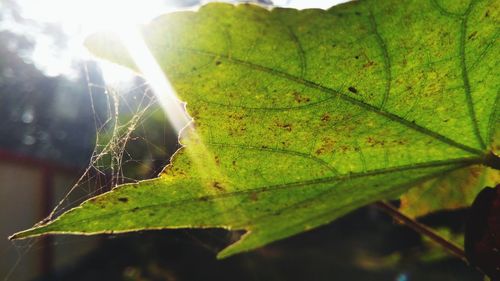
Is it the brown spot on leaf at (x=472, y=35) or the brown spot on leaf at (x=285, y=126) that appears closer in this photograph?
the brown spot on leaf at (x=472, y=35)

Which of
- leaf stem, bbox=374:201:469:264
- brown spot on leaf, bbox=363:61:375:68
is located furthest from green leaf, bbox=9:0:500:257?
leaf stem, bbox=374:201:469:264

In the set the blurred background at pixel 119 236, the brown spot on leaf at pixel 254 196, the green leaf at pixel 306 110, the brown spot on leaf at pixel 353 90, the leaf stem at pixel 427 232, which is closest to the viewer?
the green leaf at pixel 306 110

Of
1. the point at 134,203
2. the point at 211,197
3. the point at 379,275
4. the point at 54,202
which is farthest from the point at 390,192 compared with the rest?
the point at 379,275

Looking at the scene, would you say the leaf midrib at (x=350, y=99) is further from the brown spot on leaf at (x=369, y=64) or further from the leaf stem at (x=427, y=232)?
the leaf stem at (x=427, y=232)

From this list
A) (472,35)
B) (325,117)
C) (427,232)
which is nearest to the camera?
(472,35)

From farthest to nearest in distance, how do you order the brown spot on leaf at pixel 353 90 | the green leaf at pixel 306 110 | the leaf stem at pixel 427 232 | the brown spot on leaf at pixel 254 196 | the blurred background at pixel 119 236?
the blurred background at pixel 119 236 → the leaf stem at pixel 427 232 → the brown spot on leaf at pixel 254 196 → the brown spot on leaf at pixel 353 90 → the green leaf at pixel 306 110

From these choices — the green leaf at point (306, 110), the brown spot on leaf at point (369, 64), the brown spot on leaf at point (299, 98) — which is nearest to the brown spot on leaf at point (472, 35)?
the green leaf at point (306, 110)

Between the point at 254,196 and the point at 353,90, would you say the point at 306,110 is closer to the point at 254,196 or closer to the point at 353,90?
the point at 353,90

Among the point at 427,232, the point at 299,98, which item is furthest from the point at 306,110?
the point at 427,232

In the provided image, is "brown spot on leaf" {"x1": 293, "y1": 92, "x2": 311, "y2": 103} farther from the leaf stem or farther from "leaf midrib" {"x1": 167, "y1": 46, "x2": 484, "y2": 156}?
the leaf stem

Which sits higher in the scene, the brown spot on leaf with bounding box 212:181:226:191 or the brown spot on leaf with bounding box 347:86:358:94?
the brown spot on leaf with bounding box 347:86:358:94
